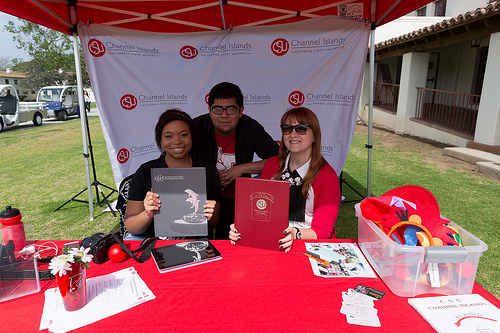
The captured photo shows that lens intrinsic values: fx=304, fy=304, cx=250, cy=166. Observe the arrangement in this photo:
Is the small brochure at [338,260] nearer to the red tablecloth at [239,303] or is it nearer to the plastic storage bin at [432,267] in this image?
the red tablecloth at [239,303]

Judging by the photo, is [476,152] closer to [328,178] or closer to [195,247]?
[328,178]

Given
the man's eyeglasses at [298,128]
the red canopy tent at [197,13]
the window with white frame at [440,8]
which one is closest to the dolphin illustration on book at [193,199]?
the man's eyeglasses at [298,128]

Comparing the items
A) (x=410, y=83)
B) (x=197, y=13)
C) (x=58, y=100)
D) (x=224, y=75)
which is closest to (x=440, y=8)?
(x=410, y=83)

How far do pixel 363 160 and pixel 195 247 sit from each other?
666 centimetres

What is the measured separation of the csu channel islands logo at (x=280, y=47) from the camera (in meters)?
3.88

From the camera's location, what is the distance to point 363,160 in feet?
24.8

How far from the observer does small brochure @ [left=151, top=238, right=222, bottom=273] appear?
1.55 metres

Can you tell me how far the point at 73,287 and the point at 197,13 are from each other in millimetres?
3417

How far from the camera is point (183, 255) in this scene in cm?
164

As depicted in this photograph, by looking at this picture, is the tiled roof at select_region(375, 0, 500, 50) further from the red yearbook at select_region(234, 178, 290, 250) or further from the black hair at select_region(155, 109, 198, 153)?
the red yearbook at select_region(234, 178, 290, 250)

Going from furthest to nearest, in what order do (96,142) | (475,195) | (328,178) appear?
(96,142), (475,195), (328,178)

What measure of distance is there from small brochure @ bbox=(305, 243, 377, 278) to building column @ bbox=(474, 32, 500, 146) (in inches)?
302

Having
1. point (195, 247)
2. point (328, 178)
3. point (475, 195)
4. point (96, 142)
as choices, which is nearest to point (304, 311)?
point (195, 247)


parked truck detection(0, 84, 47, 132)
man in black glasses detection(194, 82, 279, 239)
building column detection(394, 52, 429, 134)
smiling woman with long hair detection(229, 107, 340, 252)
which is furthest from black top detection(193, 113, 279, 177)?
parked truck detection(0, 84, 47, 132)
